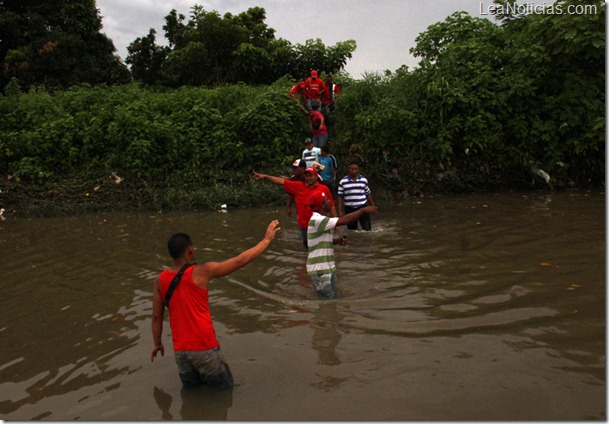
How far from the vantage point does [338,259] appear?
8273 mm

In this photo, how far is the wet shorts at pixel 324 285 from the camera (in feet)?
19.8

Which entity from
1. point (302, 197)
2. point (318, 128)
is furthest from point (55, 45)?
point (302, 197)

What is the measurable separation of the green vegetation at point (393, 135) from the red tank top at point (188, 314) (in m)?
10.2

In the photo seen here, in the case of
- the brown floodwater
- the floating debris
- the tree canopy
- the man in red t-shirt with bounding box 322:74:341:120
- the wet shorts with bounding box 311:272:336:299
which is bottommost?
the brown floodwater

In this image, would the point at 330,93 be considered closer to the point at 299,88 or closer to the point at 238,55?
the point at 299,88

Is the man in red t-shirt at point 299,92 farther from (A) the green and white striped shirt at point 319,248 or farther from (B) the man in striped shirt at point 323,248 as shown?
(A) the green and white striped shirt at point 319,248

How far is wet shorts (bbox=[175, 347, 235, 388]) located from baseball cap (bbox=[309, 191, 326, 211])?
3.28 m

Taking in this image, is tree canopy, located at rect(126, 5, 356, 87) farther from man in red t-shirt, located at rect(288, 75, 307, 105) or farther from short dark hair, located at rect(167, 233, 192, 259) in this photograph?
short dark hair, located at rect(167, 233, 192, 259)

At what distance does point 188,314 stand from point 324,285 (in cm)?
248

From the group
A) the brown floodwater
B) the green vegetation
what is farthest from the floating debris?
the brown floodwater

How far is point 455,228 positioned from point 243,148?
7.82 meters

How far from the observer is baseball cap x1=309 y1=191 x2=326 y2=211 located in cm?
691

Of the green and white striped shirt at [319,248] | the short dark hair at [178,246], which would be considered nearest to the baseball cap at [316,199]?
the green and white striped shirt at [319,248]

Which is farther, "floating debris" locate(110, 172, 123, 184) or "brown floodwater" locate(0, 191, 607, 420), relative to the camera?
"floating debris" locate(110, 172, 123, 184)
